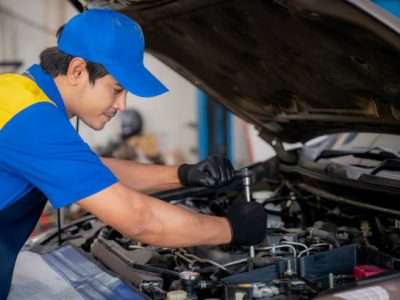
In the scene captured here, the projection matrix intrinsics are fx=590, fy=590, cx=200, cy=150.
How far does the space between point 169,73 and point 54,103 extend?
6877mm

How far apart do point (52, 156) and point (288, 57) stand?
3.30 feet

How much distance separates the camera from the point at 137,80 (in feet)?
5.49

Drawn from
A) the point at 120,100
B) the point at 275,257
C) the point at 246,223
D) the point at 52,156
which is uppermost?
the point at 120,100

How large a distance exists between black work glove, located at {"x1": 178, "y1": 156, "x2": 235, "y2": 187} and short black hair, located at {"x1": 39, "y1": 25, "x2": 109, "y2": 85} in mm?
514

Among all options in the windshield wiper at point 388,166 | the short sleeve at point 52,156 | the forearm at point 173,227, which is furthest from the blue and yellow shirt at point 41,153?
the windshield wiper at point 388,166

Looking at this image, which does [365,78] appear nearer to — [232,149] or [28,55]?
[232,149]

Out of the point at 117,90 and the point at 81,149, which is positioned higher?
the point at 117,90

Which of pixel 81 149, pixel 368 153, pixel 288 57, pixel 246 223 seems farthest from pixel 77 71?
pixel 368 153

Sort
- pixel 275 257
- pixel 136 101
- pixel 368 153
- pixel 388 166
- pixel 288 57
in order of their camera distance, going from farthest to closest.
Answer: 1. pixel 136 101
2. pixel 368 153
3. pixel 388 166
4. pixel 288 57
5. pixel 275 257

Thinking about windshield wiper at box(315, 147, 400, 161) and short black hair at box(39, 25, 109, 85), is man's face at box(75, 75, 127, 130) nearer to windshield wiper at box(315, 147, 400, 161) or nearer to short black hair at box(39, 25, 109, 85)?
short black hair at box(39, 25, 109, 85)

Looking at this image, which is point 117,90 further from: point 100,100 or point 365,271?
point 365,271

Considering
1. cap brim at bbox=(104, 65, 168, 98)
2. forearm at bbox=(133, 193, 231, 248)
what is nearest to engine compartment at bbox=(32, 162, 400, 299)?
forearm at bbox=(133, 193, 231, 248)

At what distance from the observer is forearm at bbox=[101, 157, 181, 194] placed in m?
2.24

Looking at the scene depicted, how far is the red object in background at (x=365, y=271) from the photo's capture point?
160cm
